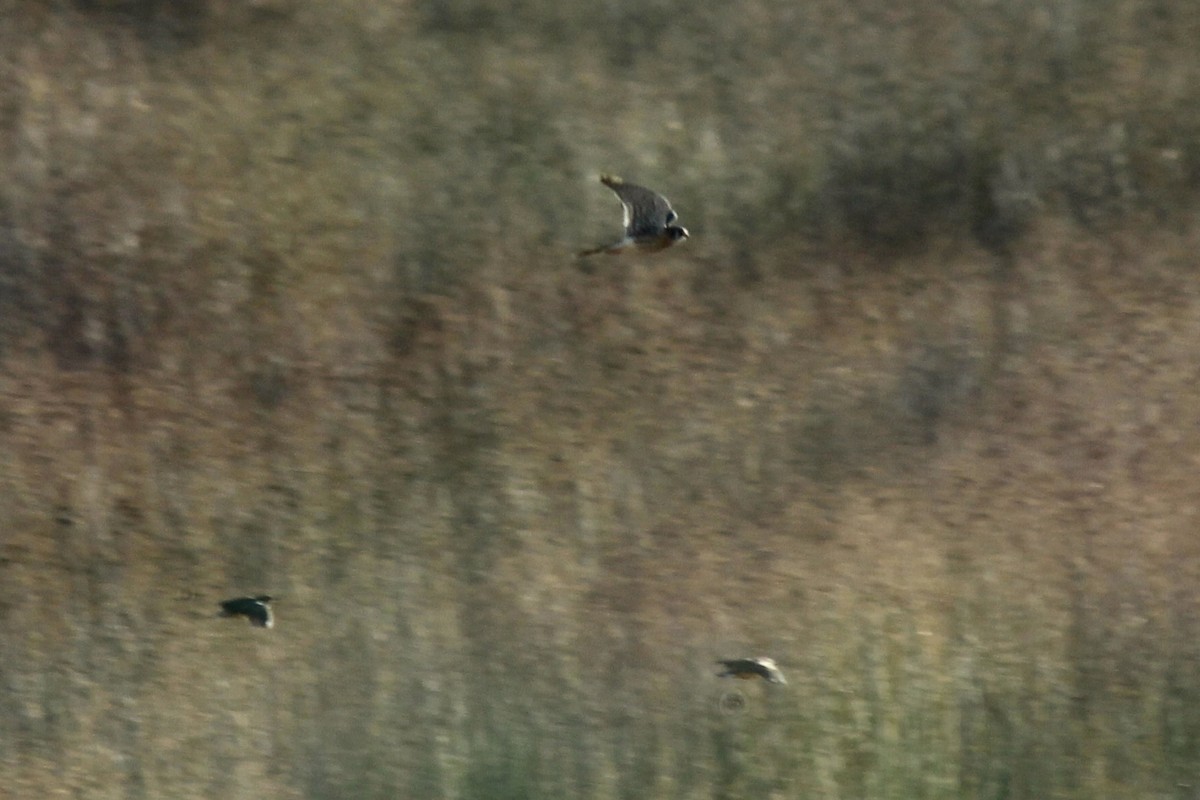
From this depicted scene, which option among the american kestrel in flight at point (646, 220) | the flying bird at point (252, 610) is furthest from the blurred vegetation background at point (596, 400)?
the american kestrel in flight at point (646, 220)

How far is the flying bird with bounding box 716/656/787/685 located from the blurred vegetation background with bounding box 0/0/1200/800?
6 cm

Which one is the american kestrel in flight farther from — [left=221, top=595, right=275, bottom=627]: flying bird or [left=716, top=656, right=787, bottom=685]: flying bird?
[left=221, top=595, right=275, bottom=627]: flying bird

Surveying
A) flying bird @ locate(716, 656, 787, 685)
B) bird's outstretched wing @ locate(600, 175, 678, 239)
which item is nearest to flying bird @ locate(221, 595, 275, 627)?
flying bird @ locate(716, 656, 787, 685)

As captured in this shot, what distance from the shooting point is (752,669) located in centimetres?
672

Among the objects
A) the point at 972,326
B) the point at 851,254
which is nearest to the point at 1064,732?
the point at 972,326

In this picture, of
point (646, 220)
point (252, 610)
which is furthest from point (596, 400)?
point (252, 610)

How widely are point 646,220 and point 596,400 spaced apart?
4.33ft

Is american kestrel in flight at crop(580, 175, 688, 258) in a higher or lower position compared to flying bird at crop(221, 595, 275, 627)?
higher

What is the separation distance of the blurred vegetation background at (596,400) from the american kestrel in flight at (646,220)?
1.25 m

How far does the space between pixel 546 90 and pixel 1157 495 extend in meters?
3.29

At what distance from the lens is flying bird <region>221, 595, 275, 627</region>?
6711 mm

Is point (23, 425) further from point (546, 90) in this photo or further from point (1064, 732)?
point (1064, 732)

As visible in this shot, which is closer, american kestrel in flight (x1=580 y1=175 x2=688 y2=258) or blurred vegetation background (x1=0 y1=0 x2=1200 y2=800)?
american kestrel in flight (x1=580 y1=175 x2=688 y2=258)

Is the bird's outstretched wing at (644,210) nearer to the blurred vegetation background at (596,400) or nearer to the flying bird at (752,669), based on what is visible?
the blurred vegetation background at (596,400)
